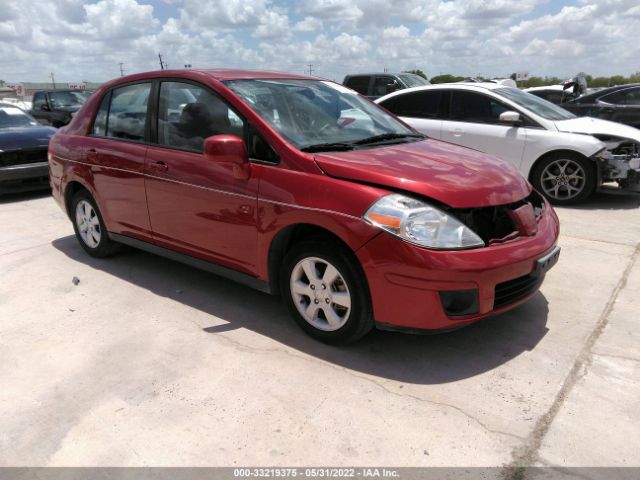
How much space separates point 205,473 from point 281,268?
140cm

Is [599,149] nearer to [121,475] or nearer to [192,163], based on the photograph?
[192,163]

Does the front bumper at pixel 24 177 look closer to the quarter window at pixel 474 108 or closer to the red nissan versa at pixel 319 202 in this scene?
the red nissan versa at pixel 319 202

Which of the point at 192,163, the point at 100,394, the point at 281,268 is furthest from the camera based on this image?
the point at 192,163

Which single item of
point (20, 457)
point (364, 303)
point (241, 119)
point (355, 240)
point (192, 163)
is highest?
point (241, 119)

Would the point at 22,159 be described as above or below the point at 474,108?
below

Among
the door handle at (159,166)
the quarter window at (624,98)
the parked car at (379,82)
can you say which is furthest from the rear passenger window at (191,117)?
the parked car at (379,82)

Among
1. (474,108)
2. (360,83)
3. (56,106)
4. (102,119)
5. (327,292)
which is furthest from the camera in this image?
(56,106)

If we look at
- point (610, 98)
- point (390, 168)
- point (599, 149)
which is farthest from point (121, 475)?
point (610, 98)

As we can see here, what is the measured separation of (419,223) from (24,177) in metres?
7.08

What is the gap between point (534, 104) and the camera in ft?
23.9

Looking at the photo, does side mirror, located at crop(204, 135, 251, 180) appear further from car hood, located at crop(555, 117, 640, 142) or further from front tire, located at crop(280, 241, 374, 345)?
car hood, located at crop(555, 117, 640, 142)

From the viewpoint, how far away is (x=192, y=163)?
375 cm

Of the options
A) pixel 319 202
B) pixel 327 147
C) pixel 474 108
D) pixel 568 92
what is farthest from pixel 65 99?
pixel 319 202

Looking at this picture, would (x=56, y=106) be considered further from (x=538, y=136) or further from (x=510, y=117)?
(x=538, y=136)
